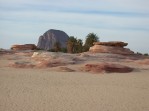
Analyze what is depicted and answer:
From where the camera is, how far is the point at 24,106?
12.6 m

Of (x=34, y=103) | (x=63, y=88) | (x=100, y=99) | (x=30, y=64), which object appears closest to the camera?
(x=34, y=103)

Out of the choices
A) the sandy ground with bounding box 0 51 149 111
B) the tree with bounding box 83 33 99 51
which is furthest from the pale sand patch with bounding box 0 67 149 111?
the tree with bounding box 83 33 99 51

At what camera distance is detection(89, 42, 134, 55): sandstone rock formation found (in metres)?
38.8

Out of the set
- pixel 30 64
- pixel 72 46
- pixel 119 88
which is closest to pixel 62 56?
pixel 30 64

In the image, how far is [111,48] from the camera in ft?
129

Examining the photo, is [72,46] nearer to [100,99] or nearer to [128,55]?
[128,55]

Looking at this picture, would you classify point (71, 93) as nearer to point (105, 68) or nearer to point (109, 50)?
point (105, 68)

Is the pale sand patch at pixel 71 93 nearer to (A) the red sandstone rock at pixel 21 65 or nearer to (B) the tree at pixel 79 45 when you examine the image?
(A) the red sandstone rock at pixel 21 65

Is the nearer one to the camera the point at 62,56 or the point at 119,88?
the point at 119,88

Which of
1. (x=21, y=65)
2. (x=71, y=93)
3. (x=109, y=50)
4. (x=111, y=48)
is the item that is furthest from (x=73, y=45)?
(x=71, y=93)

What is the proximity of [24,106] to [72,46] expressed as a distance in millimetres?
52406

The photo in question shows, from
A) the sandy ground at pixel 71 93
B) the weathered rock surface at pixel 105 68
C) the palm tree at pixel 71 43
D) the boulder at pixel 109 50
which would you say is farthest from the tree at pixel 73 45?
the sandy ground at pixel 71 93

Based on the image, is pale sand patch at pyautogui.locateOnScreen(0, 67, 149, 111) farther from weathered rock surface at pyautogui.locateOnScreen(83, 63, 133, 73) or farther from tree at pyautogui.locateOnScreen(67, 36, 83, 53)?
tree at pyautogui.locateOnScreen(67, 36, 83, 53)

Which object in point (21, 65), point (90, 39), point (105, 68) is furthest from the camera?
point (90, 39)
